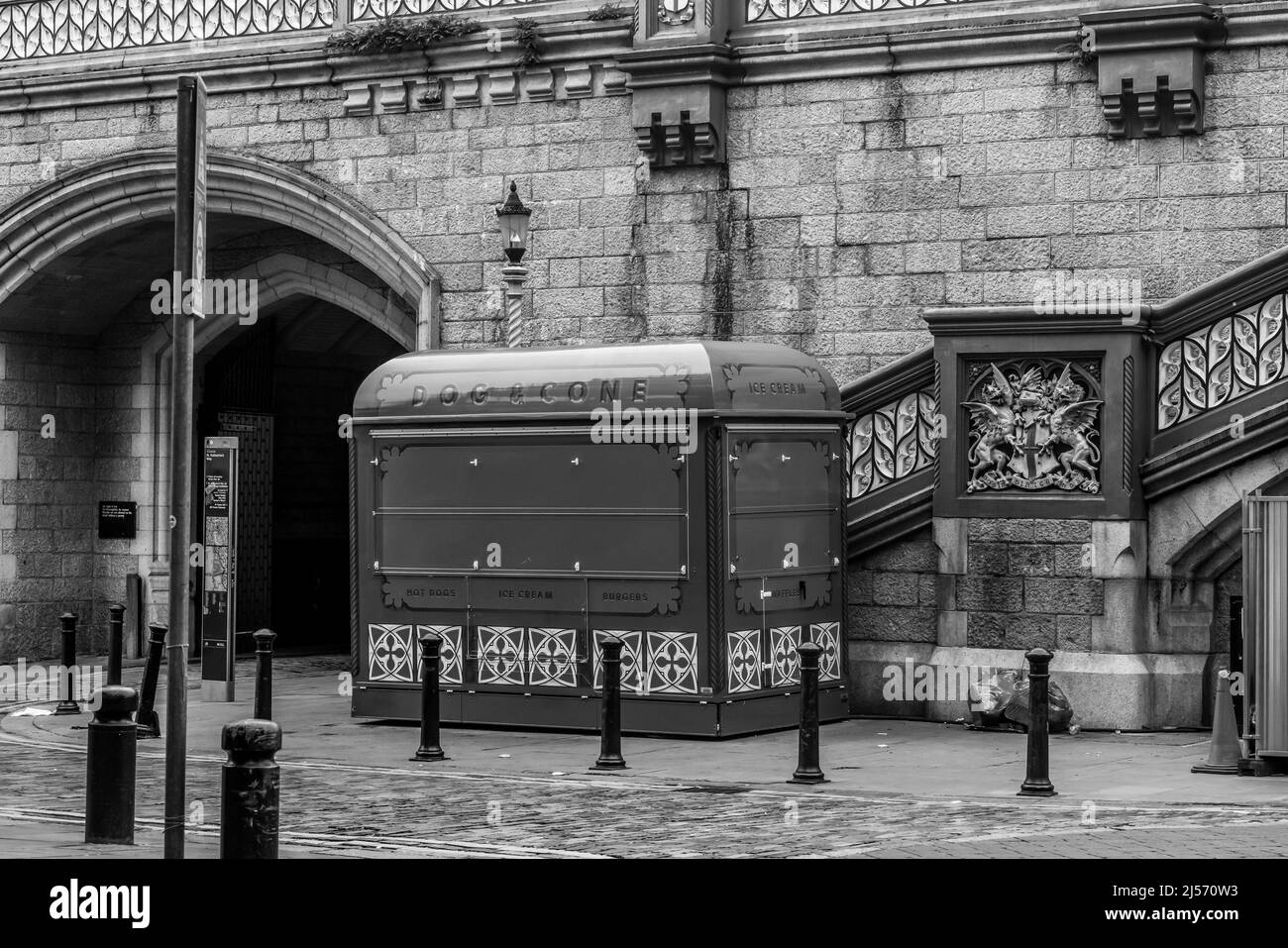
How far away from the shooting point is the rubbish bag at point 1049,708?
14141 millimetres

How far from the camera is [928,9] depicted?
16.4 meters

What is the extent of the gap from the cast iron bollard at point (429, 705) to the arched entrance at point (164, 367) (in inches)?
208

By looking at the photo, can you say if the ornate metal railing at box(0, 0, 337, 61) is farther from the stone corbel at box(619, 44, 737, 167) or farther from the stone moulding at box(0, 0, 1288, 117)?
the stone corbel at box(619, 44, 737, 167)

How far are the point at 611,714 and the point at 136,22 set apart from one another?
10083 millimetres

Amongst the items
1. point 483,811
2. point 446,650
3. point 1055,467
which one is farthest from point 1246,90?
point 483,811

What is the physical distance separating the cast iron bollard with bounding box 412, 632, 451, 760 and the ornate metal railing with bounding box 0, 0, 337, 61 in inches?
296

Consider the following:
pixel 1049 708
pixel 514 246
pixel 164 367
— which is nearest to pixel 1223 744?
pixel 1049 708

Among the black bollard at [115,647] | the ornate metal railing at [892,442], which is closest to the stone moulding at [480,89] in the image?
the ornate metal railing at [892,442]

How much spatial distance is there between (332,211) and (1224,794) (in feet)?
33.4
